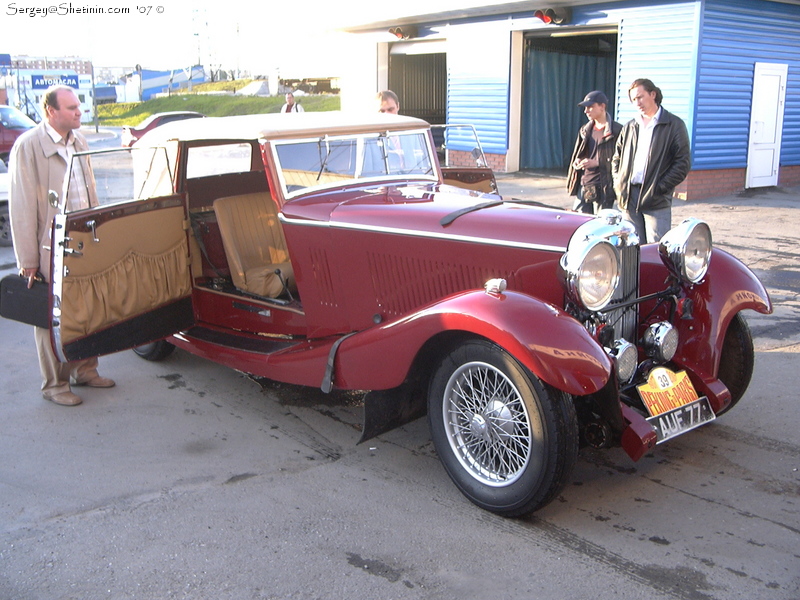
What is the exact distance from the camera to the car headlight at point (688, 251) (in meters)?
3.66

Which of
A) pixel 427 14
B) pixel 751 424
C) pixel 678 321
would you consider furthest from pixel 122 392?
pixel 427 14

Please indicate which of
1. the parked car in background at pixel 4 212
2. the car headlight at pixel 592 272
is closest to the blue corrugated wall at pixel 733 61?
the car headlight at pixel 592 272

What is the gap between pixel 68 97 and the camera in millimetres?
4586

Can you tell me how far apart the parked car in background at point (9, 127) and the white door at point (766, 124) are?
533 inches

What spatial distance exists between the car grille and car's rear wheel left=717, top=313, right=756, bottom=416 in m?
0.60

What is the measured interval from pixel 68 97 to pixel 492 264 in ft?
9.38

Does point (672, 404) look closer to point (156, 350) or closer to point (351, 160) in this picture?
point (351, 160)

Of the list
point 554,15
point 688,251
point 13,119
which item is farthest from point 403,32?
point 688,251

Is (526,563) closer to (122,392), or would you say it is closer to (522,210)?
(522,210)

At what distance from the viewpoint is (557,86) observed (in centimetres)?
1636

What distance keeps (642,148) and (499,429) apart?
3428 mm

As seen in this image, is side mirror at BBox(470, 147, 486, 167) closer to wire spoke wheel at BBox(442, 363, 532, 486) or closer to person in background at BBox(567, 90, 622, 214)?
person in background at BBox(567, 90, 622, 214)

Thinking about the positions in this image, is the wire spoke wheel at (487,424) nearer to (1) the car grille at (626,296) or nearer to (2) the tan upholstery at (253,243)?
(1) the car grille at (626,296)

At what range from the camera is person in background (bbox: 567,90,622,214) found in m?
6.32
